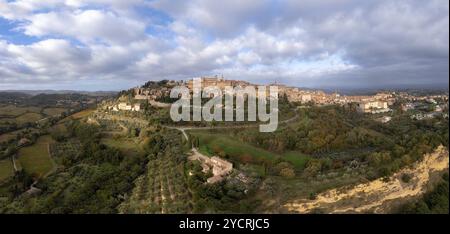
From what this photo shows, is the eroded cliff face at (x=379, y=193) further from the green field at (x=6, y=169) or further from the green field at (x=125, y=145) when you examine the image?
the green field at (x=6, y=169)

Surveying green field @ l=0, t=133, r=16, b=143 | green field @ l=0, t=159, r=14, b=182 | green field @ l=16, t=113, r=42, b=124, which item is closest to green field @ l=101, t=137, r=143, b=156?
green field @ l=0, t=159, r=14, b=182

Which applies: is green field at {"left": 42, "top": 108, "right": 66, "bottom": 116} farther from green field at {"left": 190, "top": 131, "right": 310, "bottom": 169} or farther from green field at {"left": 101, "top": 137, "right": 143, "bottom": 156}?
green field at {"left": 190, "top": 131, "right": 310, "bottom": 169}

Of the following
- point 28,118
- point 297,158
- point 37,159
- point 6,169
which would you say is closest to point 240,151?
point 297,158

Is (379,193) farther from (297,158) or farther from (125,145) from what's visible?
(125,145)
